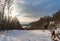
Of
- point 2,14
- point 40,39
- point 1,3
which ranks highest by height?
point 1,3

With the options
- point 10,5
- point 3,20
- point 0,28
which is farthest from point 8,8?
point 0,28

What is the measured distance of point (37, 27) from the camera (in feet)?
61.2

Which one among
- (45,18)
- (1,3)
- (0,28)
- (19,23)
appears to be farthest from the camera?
(45,18)

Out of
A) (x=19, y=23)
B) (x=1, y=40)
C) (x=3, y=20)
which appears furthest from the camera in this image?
(x=19, y=23)

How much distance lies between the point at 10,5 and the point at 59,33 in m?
6.17

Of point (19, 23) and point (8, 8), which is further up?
point (8, 8)

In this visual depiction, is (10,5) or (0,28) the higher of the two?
(10,5)

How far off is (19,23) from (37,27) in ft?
7.33

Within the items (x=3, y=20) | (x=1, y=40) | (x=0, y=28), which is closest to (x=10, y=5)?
Result: (x=3, y=20)

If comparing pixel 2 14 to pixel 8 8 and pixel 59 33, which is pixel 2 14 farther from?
pixel 59 33

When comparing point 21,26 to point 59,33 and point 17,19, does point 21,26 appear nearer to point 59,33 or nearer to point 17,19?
point 17,19

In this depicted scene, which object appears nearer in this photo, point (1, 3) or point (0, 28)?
point (0, 28)

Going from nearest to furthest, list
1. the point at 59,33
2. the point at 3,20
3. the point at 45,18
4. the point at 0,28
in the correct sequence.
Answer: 1. the point at 59,33
2. the point at 0,28
3. the point at 3,20
4. the point at 45,18

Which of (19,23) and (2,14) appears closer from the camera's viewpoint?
(2,14)
